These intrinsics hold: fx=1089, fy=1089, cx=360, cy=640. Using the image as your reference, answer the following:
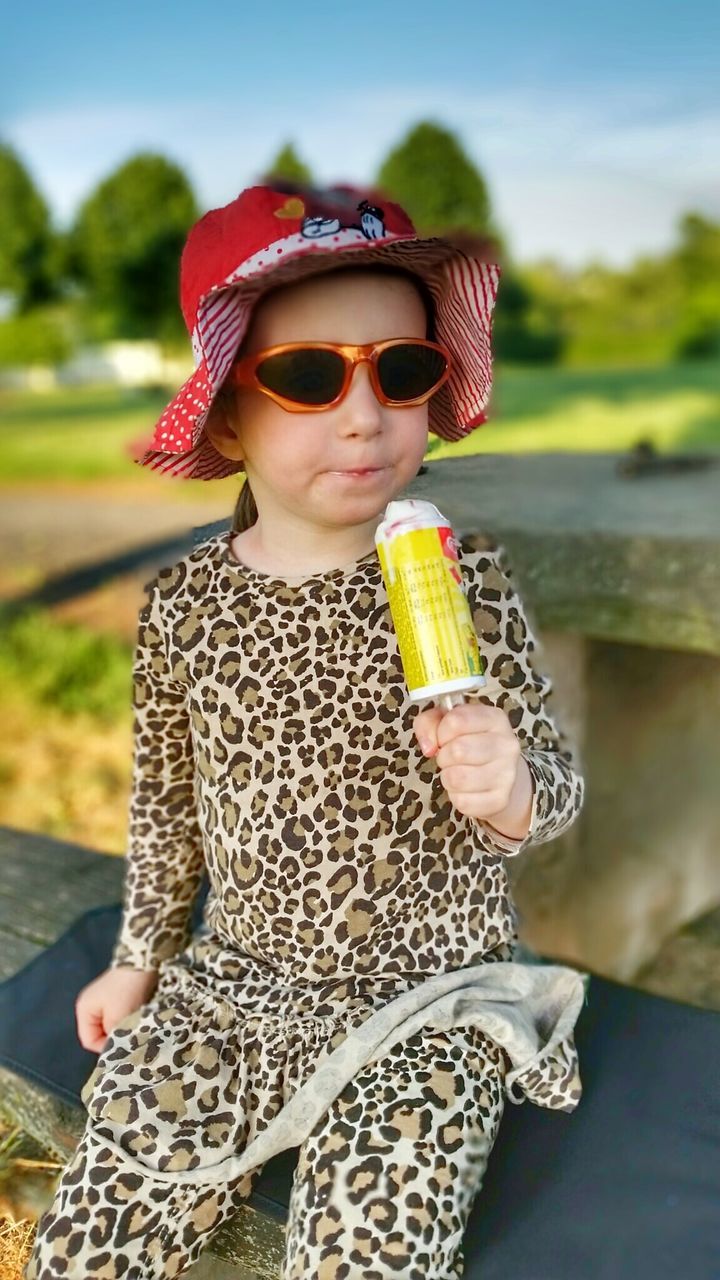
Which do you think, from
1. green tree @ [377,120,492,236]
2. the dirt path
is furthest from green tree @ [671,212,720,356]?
the dirt path

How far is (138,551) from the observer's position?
27.1 feet

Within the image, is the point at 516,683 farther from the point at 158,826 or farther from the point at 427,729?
the point at 158,826

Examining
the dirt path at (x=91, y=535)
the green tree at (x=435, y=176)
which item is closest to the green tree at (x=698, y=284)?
the green tree at (x=435, y=176)

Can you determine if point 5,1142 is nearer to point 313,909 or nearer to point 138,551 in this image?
point 313,909

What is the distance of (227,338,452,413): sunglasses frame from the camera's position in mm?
1294

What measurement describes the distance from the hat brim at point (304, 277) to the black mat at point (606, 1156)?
93 cm

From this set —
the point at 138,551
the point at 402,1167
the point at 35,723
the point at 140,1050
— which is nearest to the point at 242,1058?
the point at 140,1050

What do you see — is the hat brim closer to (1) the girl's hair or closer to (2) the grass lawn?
(1) the girl's hair

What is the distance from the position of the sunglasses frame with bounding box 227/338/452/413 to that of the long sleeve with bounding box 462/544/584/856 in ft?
0.86

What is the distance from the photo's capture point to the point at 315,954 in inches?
55.9

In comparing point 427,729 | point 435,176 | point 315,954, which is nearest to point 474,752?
point 427,729

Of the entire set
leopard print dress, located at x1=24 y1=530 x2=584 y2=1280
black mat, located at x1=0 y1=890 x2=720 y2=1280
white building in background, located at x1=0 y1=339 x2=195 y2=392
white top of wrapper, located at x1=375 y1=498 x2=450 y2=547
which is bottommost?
black mat, located at x1=0 y1=890 x2=720 y2=1280

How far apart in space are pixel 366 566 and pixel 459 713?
319mm

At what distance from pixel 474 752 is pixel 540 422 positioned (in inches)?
497
